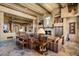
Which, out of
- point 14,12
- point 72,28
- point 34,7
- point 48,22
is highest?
point 34,7

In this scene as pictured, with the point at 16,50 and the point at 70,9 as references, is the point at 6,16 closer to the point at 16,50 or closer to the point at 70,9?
the point at 16,50

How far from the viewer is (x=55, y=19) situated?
6.42 feet

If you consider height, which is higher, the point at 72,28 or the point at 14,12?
the point at 14,12

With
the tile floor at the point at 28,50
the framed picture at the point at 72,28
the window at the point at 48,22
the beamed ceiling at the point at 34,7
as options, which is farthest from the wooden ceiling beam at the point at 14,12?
the framed picture at the point at 72,28

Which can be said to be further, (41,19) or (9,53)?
(41,19)

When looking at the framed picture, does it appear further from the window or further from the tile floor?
the window

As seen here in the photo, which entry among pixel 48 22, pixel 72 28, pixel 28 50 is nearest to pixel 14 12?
pixel 48 22

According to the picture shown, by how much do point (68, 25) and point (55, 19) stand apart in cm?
33

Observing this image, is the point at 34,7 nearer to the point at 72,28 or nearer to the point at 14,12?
the point at 14,12

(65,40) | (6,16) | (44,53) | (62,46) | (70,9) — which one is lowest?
(44,53)

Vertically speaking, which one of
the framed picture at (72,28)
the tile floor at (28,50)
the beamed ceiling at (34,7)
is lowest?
the tile floor at (28,50)

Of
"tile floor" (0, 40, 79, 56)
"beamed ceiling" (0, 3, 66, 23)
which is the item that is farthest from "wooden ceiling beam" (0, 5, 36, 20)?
"tile floor" (0, 40, 79, 56)

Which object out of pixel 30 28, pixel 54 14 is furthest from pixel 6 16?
pixel 54 14

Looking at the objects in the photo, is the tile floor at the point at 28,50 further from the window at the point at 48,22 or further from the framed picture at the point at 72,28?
the window at the point at 48,22
